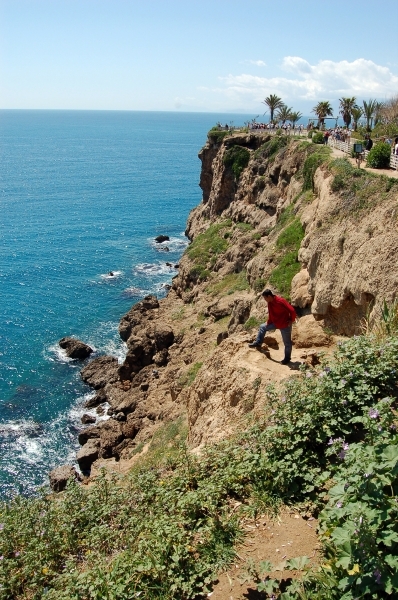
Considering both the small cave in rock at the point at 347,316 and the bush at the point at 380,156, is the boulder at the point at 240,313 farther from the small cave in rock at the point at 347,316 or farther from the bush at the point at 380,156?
the bush at the point at 380,156

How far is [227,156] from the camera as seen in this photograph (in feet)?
189

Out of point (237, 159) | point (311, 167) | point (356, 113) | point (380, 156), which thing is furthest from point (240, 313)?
point (356, 113)

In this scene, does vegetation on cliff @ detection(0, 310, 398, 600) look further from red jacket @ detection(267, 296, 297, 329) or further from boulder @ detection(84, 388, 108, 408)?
boulder @ detection(84, 388, 108, 408)

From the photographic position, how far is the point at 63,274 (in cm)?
6400

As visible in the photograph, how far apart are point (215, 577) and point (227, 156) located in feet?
177

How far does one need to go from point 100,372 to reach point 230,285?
13319 millimetres

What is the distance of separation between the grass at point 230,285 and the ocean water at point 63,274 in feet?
33.9

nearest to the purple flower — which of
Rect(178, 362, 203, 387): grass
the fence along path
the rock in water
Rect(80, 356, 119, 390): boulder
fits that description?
the fence along path

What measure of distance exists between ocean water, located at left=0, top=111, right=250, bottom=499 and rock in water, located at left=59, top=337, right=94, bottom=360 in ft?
2.95

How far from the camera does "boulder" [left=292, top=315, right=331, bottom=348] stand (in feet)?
59.2

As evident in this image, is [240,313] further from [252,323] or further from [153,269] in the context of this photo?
[153,269]

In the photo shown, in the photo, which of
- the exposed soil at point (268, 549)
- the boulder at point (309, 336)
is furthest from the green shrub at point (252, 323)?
the exposed soil at point (268, 549)

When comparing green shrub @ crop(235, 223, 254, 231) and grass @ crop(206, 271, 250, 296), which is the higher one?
green shrub @ crop(235, 223, 254, 231)

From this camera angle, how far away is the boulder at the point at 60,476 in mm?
28422
